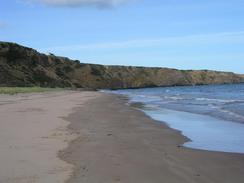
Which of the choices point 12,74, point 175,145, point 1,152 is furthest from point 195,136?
point 12,74

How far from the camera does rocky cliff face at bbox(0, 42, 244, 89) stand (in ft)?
349

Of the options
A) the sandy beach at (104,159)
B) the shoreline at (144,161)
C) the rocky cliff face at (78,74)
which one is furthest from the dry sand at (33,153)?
the rocky cliff face at (78,74)

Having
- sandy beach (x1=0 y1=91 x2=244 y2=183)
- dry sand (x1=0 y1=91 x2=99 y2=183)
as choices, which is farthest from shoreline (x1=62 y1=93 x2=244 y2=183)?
dry sand (x1=0 y1=91 x2=99 y2=183)

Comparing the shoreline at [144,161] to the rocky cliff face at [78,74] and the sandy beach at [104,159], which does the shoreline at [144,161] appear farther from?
the rocky cliff face at [78,74]

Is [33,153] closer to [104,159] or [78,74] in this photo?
[104,159]

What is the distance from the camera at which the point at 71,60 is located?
142125mm

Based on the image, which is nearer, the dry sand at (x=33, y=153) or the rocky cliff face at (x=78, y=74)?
the dry sand at (x=33, y=153)

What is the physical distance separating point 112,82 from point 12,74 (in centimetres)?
5305

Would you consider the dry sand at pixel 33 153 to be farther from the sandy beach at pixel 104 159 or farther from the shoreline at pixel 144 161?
the shoreline at pixel 144 161

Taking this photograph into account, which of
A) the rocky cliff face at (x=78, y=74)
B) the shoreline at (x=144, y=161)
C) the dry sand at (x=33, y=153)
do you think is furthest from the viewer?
the rocky cliff face at (x=78, y=74)

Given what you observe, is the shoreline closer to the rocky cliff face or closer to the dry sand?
the dry sand

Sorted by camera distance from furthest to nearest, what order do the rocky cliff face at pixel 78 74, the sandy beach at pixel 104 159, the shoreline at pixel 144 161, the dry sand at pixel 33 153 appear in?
1. the rocky cliff face at pixel 78 74
2. the shoreline at pixel 144 161
3. the sandy beach at pixel 104 159
4. the dry sand at pixel 33 153

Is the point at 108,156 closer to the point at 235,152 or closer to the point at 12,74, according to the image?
the point at 235,152

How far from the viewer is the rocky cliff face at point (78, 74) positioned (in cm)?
10638
